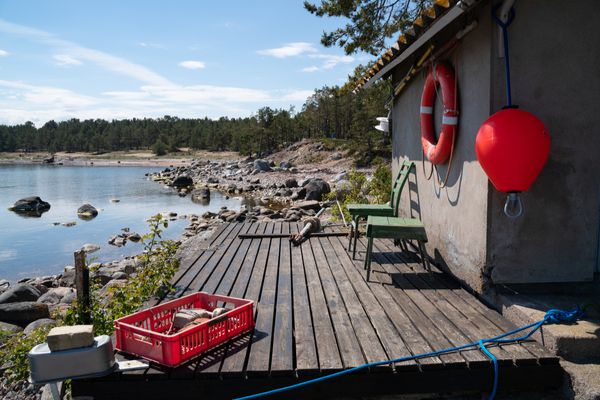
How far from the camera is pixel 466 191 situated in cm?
326

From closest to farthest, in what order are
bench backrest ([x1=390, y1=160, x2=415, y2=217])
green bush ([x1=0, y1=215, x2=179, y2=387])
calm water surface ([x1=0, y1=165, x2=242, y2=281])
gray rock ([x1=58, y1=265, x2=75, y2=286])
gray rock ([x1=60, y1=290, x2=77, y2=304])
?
green bush ([x1=0, y1=215, x2=179, y2=387]) < bench backrest ([x1=390, y1=160, x2=415, y2=217]) < gray rock ([x1=60, y1=290, x2=77, y2=304]) < gray rock ([x1=58, y1=265, x2=75, y2=286]) < calm water surface ([x1=0, y1=165, x2=242, y2=281])

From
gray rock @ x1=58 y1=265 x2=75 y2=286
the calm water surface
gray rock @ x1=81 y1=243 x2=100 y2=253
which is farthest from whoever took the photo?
gray rock @ x1=81 y1=243 x2=100 y2=253

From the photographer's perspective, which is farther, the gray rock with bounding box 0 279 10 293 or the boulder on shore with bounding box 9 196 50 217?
the boulder on shore with bounding box 9 196 50 217

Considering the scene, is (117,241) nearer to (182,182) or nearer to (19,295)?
(19,295)

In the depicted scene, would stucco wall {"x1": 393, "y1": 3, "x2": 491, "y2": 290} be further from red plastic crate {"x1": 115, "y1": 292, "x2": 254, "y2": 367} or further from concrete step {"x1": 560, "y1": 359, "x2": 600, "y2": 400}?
red plastic crate {"x1": 115, "y1": 292, "x2": 254, "y2": 367}

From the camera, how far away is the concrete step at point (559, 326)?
231 centimetres

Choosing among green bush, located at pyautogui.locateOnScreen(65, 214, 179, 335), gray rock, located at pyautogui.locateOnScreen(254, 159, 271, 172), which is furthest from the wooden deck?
gray rock, located at pyautogui.locateOnScreen(254, 159, 271, 172)

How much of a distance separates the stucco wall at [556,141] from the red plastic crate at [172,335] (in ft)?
5.27

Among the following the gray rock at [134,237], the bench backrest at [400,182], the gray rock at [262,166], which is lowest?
the gray rock at [134,237]

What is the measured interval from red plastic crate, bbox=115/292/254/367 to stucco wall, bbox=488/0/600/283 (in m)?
1.61

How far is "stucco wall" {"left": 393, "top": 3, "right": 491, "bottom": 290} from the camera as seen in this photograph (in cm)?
298

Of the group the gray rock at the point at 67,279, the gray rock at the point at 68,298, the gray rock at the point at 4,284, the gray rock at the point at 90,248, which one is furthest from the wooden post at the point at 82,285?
the gray rock at the point at 90,248

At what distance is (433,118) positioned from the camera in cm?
410

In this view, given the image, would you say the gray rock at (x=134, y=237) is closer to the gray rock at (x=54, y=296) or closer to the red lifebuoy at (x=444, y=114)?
the gray rock at (x=54, y=296)
